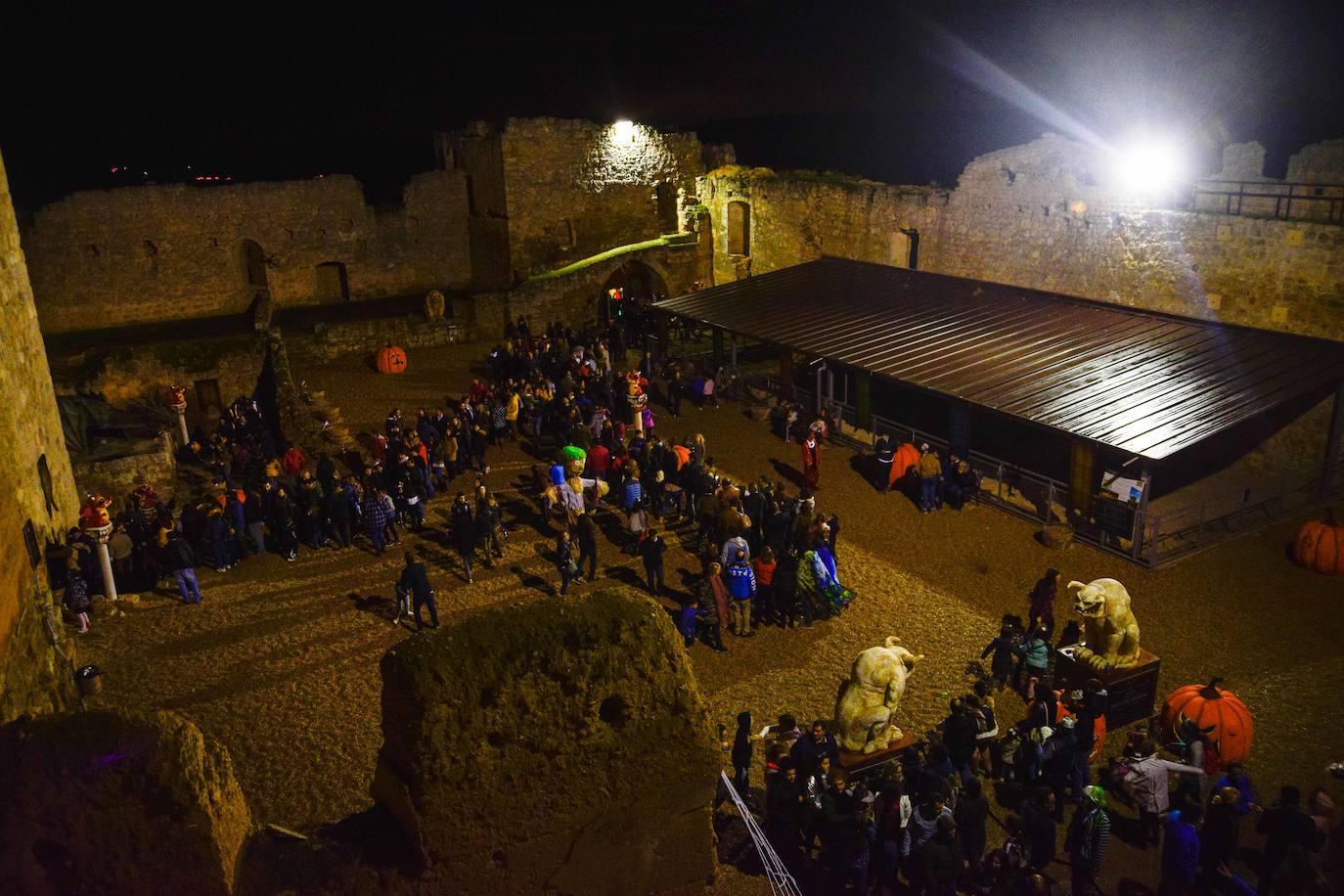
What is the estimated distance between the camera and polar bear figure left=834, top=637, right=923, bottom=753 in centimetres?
855

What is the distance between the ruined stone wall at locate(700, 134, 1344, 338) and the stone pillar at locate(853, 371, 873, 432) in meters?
5.10

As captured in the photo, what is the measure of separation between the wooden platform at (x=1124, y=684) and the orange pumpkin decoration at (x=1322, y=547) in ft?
13.1

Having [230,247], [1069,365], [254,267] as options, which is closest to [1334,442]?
[1069,365]

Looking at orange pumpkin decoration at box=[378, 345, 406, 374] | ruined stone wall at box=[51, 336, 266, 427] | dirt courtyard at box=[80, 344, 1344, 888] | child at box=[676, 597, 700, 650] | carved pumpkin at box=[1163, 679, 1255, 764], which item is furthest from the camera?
orange pumpkin decoration at box=[378, 345, 406, 374]

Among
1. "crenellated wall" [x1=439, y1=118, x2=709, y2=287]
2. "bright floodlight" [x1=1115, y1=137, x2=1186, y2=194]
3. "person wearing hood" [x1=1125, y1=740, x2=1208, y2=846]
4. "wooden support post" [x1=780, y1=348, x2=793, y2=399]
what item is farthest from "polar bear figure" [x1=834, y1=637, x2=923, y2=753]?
"crenellated wall" [x1=439, y1=118, x2=709, y2=287]

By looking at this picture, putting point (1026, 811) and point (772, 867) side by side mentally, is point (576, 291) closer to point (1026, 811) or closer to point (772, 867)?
point (772, 867)

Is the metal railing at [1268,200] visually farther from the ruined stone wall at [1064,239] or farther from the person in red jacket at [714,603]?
the person in red jacket at [714,603]

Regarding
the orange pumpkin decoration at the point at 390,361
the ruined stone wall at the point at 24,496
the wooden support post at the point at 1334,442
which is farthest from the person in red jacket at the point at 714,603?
the orange pumpkin decoration at the point at 390,361

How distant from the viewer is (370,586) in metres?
12.6

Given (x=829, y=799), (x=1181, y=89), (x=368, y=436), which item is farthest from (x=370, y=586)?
(x=1181, y=89)

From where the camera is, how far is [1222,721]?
8812 millimetres

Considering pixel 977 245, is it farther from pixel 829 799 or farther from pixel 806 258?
pixel 829 799

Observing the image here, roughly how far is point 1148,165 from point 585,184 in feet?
47.4

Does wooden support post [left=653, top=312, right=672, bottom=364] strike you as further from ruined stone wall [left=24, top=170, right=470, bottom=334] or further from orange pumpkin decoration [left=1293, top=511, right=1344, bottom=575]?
orange pumpkin decoration [left=1293, top=511, right=1344, bottom=575]
